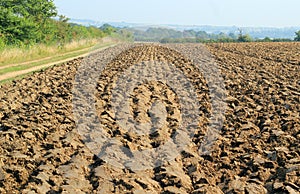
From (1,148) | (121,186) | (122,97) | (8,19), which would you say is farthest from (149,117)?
(8,19)

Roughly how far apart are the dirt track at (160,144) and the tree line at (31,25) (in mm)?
14069

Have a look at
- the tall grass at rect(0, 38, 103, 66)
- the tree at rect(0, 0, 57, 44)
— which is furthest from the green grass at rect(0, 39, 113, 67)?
the tree at rect(0, 0, 57, 44)

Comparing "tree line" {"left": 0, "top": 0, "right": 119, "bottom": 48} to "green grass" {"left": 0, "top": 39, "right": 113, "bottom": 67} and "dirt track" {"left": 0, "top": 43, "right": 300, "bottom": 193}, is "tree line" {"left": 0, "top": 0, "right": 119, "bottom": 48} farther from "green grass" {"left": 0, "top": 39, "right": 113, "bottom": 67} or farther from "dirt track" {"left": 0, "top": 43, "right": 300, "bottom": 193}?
"dirt track" {"left": 0, "top": 43, "right": 300, "bottom": 193}

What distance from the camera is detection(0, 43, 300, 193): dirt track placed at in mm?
4863

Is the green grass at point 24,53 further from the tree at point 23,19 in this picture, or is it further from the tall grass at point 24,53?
the tree at point 23,19

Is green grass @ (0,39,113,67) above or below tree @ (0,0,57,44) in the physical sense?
below

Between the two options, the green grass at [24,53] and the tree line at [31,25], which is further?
the tree line at [31,25]

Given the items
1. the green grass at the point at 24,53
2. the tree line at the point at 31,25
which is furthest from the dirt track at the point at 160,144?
the tree line at the point at 31,25

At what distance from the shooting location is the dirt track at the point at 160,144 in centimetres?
486

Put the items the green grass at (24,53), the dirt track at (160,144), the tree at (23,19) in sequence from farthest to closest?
the tree at (23,19) → the green grass at (24,53) → the dirt track at (160,144)

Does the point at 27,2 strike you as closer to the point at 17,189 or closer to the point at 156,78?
the point at 156,78

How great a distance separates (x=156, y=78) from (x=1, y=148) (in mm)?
7815

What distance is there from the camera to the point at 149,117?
822 cm

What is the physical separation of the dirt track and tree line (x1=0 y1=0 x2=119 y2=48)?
1407 cm
